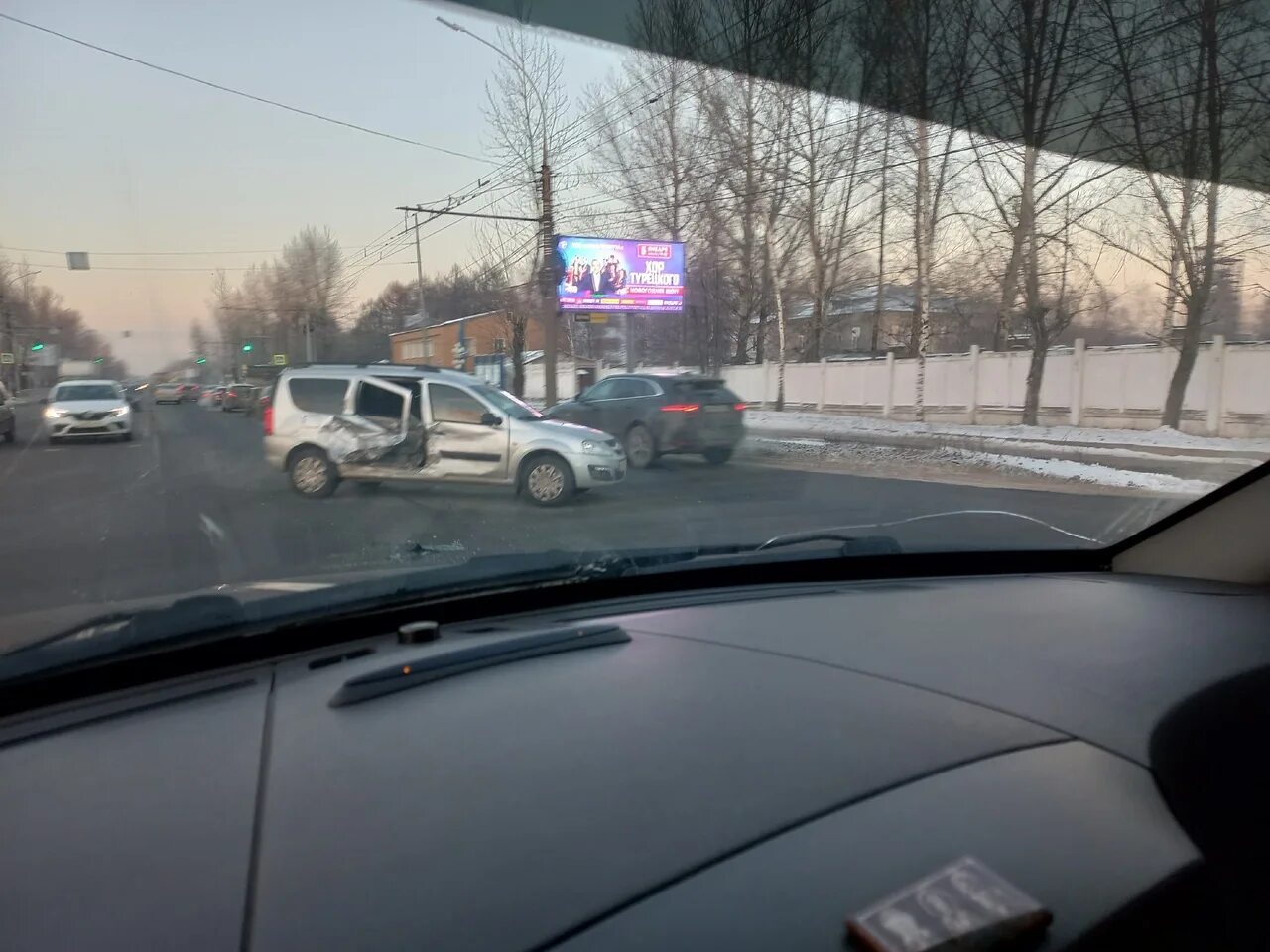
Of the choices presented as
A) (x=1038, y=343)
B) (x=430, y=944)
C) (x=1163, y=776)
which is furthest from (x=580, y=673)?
(x=1038, y=343)

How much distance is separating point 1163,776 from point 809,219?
354 inches

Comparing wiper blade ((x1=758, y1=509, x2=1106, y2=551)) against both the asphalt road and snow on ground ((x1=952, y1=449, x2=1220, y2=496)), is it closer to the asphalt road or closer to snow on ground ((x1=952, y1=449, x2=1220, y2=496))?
the asphalt road

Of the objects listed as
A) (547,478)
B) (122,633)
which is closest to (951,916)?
(122,633)

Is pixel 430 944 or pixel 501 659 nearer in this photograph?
pixel 430 944

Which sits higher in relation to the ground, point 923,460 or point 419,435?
point 419,435

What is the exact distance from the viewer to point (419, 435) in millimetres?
8555

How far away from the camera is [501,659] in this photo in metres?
2.94

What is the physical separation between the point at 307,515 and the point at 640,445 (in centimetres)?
518

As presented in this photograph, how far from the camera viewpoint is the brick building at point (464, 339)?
8.01 m

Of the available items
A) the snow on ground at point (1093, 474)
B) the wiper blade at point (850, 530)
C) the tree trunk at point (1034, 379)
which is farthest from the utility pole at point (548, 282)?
the tree trunk at point (1034, 379)

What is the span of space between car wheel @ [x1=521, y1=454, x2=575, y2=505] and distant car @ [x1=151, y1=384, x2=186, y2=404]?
10.4 ft

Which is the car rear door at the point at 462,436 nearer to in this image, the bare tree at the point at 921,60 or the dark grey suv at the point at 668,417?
the dark grey suv at the point at 668,417

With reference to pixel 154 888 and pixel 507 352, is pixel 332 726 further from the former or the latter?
pixel 507 352

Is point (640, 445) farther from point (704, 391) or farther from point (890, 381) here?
point (890, 381)
